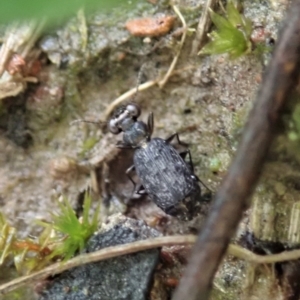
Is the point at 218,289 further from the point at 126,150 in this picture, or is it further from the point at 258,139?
the point at 258,139

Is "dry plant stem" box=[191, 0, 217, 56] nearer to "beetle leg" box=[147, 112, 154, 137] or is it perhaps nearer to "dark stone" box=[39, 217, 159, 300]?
"beetle leg" box=[147, 112, 154, 137]

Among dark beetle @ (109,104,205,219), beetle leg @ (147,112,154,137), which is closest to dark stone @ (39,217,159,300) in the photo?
dark beetle @ (109,104,205,219)

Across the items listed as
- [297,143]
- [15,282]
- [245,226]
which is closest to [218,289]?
[245,226]

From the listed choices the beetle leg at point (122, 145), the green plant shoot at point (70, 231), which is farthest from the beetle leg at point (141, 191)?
the green plant shoot at point (70, 231)

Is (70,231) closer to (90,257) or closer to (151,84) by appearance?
(90,257)

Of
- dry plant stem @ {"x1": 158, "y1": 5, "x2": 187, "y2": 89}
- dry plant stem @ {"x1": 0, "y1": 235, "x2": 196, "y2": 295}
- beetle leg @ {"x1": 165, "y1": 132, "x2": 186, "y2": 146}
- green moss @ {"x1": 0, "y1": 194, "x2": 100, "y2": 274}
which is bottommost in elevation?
dry plant stem @ {"x1": 0, "y1": 235, "x2": 196, "y2": 295}

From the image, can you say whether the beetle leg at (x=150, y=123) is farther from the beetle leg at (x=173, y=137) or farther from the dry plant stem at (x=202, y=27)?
the dry plant stem at (x=202, y=27)
